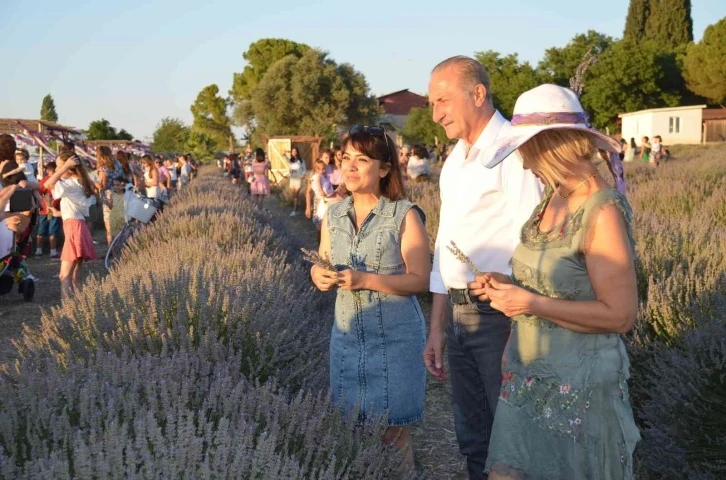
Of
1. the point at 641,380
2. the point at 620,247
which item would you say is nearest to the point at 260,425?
the point at 620,247

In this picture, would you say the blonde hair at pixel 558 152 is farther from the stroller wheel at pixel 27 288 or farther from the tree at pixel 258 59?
the tree at pixel 258 59

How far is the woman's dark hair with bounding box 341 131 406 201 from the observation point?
10.4 feet

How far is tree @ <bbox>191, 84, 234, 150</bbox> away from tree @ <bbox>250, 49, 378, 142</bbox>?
25775 millimetres

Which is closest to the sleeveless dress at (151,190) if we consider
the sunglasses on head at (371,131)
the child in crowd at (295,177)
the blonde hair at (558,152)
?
the child in crowd at (295,177)

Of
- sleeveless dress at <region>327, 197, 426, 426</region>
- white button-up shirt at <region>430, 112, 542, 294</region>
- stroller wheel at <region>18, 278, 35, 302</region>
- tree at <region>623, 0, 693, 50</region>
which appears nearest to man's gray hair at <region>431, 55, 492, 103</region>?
white button-up shirt at <region>430, 112, 542, 294</region>

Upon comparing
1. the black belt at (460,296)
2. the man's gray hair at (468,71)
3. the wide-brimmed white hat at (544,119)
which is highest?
the man's gray hair at (468,71)

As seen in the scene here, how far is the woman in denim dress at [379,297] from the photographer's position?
3.06 meters

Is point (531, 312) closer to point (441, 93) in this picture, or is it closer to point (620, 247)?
point (620, 247)

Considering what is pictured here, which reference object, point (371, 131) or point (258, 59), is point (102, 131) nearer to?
point (258, 59)

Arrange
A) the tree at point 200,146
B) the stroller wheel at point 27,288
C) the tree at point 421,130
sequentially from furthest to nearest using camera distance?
1. the tree at point 421,130
2. the tree at point 200,146
3. the stroller wheel at point 27,288

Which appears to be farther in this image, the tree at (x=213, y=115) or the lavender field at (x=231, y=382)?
the tree at (x=213, y=115)

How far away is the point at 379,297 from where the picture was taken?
3.10m

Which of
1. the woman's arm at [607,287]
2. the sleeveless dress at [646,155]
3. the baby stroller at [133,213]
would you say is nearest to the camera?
the woman's arm at [607,287]

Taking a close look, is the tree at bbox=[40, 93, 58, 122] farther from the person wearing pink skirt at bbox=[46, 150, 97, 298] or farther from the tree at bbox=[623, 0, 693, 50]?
the person wearing pink skirt at bbox=[46, 150, 97, 298]
